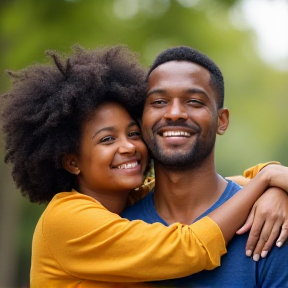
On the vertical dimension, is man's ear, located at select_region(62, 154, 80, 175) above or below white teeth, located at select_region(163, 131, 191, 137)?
below

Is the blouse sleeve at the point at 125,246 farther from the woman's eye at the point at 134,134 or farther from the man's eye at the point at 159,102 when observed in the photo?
the man's eye at the point at 159,102

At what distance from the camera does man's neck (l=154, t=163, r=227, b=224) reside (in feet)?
14.3

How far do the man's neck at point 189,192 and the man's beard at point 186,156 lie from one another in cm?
6

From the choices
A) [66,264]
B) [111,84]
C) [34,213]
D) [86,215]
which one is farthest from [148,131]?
[34,213]

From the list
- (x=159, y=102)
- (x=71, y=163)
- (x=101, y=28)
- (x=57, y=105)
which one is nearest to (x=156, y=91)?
(x=159, y=102)

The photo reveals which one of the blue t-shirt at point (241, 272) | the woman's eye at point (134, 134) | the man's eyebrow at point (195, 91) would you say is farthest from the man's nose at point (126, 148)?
the blue t-shirt at point (241, 272)

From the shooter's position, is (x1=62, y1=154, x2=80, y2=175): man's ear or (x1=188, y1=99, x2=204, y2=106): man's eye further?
(x1=62, y1=154, x2=80, y2=175): man's ear

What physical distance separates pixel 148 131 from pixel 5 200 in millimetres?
8118

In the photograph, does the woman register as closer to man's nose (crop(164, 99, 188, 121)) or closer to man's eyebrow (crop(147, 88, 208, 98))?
man's eyebrow (crop(147, 88, 208, 98))

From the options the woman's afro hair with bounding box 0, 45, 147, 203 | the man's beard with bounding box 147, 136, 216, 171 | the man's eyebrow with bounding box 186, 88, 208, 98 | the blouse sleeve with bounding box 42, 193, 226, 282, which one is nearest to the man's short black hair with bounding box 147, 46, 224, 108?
the man's eyebrow with bounding box 186, 88, 208, 98

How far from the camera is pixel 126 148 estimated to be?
436 cm

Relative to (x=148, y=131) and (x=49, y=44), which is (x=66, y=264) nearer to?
(x=148, y=131)

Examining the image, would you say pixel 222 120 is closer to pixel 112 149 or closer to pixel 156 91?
pixel 156 91

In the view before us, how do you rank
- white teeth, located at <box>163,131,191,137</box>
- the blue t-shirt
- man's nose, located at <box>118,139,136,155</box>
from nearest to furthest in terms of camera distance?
the blue t-shirt
white teeth, located at <box>163,131,191,137</box>
man's nose, located at <box>118,139,136,155</box>
